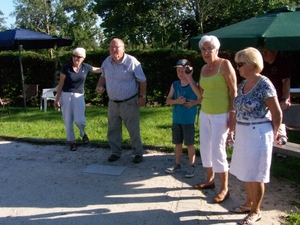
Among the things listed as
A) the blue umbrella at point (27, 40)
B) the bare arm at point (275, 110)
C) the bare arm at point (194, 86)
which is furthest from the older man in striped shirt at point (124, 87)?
the blue umbrella at point (27, 40)

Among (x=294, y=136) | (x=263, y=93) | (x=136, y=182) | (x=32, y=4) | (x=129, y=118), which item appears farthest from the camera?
A: (x=32, y=4)

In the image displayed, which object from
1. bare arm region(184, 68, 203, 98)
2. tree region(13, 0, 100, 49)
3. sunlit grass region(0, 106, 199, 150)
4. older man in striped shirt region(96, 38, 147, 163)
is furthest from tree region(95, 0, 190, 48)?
tree region(13, 0, 100, 49)

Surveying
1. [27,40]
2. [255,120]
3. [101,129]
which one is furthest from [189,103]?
[27,40]

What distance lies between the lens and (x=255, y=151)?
3.26 metres

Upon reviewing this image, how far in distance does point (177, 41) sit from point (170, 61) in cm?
817

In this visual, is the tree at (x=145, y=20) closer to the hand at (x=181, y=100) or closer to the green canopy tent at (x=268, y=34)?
the green canopy tent at (x=268, y=34)

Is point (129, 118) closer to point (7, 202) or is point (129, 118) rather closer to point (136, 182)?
point (136, 182)

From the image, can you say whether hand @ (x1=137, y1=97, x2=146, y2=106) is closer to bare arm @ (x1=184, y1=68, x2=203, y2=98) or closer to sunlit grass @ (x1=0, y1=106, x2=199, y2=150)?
bare arm @ (x1=184, y1=68, x2=203, y2=98)

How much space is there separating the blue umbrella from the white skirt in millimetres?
7696

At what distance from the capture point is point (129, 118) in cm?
523

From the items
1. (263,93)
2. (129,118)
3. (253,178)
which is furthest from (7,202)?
(263,93)

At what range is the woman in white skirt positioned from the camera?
319 centimetres

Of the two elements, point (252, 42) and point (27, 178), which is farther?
point (27, 178)

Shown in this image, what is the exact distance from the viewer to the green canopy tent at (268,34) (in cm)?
397
